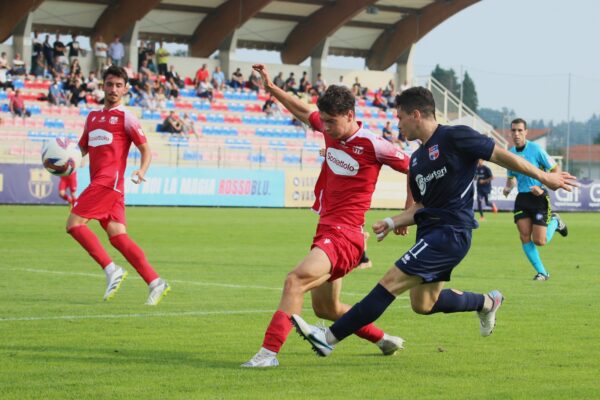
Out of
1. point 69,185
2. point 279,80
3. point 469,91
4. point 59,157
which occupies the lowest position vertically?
point 69,185

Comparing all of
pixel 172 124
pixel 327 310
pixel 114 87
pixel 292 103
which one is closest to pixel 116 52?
pixel 172 124

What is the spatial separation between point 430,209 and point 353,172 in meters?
0.69

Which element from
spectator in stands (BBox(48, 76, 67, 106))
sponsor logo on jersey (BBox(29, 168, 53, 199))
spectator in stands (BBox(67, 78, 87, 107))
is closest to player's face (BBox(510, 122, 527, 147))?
sponsor logo on jersey (BBox(29, 168, 53, 199))

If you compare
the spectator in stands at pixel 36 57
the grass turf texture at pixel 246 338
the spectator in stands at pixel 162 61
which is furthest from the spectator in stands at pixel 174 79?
the grass turf texture at pixel 246 338

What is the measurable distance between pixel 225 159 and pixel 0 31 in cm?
1327

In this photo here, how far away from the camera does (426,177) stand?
8.31 metres

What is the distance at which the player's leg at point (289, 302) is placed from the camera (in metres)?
8.08

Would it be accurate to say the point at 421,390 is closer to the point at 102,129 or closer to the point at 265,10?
the point at 102,129

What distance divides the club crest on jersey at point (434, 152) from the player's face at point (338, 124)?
0.67m

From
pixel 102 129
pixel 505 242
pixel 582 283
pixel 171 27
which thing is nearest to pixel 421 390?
pixel 102 129

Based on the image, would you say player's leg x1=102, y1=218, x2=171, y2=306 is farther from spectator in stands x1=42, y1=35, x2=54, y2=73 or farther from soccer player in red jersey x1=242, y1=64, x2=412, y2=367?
spectator in stands x1=42, y1=35, x2=54, y2=73

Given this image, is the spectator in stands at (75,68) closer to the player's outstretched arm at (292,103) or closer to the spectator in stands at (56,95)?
the spectator in stands at (56,95)

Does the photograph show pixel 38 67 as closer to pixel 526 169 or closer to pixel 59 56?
pixel 59 56

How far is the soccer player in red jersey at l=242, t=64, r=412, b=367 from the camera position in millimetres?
8250
